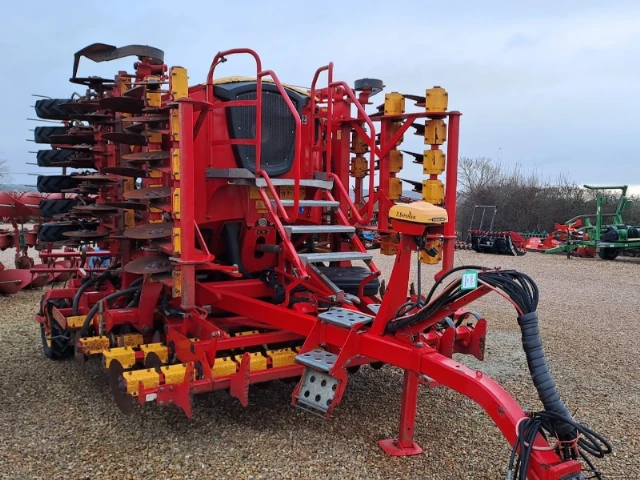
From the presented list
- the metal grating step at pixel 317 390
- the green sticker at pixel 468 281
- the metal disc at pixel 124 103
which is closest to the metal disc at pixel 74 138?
the metal disc at pixel 124 103

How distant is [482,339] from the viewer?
13.3 feet

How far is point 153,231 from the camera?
408cm

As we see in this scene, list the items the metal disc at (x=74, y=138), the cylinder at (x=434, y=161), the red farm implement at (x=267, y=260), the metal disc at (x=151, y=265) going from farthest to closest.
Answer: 1. the metal disc at (x=74, y=138)
2. the cylinder at (x=434, y=161)
3. the metal disc at (x=151, y=265)
4. the red farm implement at (x=267, y=260)

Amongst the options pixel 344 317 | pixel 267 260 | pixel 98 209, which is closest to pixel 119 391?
pixel 344 317

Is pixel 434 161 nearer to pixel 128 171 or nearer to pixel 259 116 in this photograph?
pixel 259 116

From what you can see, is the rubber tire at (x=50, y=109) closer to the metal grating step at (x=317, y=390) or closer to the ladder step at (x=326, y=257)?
the ladder step at (x=326, y=257)

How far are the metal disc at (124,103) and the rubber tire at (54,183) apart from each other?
5.92 feet

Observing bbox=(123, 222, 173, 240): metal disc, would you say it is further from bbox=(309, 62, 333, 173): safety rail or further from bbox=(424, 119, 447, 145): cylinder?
bbox=(424, 119, 447, 145): cylinder

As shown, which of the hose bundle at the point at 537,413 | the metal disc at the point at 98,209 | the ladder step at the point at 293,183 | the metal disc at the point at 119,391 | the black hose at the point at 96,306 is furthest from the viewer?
the metal disc at the point at 98,209

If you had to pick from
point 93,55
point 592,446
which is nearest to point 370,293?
point 592,446

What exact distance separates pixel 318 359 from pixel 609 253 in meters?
15.0

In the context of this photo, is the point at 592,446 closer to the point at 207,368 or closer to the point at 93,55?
the point at 207,368

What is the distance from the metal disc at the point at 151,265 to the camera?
157 inches

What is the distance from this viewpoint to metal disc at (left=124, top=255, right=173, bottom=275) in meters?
4.00
